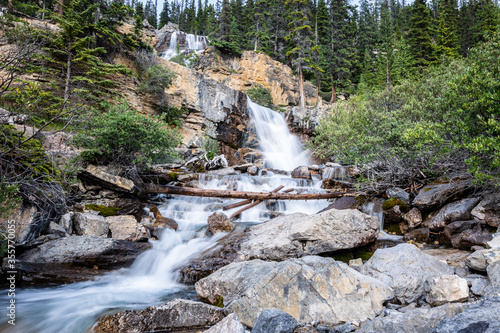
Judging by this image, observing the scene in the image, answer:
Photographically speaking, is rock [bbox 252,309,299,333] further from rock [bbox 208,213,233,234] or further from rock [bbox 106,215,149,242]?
rock [bbox 106,215,149,242]

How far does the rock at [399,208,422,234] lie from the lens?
8805 mm

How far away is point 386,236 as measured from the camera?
8.86 m

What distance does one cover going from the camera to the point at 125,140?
1072 cm

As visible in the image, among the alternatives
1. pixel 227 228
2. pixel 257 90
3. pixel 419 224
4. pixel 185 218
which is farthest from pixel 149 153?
pixel 257 90

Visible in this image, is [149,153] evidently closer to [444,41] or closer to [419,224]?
[419,224]

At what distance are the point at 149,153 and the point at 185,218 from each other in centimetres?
332

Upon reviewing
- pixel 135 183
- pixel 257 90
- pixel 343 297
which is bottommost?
pixel 343 297

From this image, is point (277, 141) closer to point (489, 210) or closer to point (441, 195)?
point (441, 195)

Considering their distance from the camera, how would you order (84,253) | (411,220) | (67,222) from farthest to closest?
(411,220) < (67,222) < (84,253)

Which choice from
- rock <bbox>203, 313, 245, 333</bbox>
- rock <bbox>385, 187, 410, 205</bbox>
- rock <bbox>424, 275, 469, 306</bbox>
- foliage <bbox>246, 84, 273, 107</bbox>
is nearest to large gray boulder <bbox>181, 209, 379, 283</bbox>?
rock <bbox>424, 275, 469, 306</bbox>

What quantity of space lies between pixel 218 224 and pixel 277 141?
714 inches

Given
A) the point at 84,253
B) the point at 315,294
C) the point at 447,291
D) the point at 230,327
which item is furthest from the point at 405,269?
the point at 84,253

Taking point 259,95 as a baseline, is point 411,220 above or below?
below

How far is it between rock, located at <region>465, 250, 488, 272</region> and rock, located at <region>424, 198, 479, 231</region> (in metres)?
3.23
